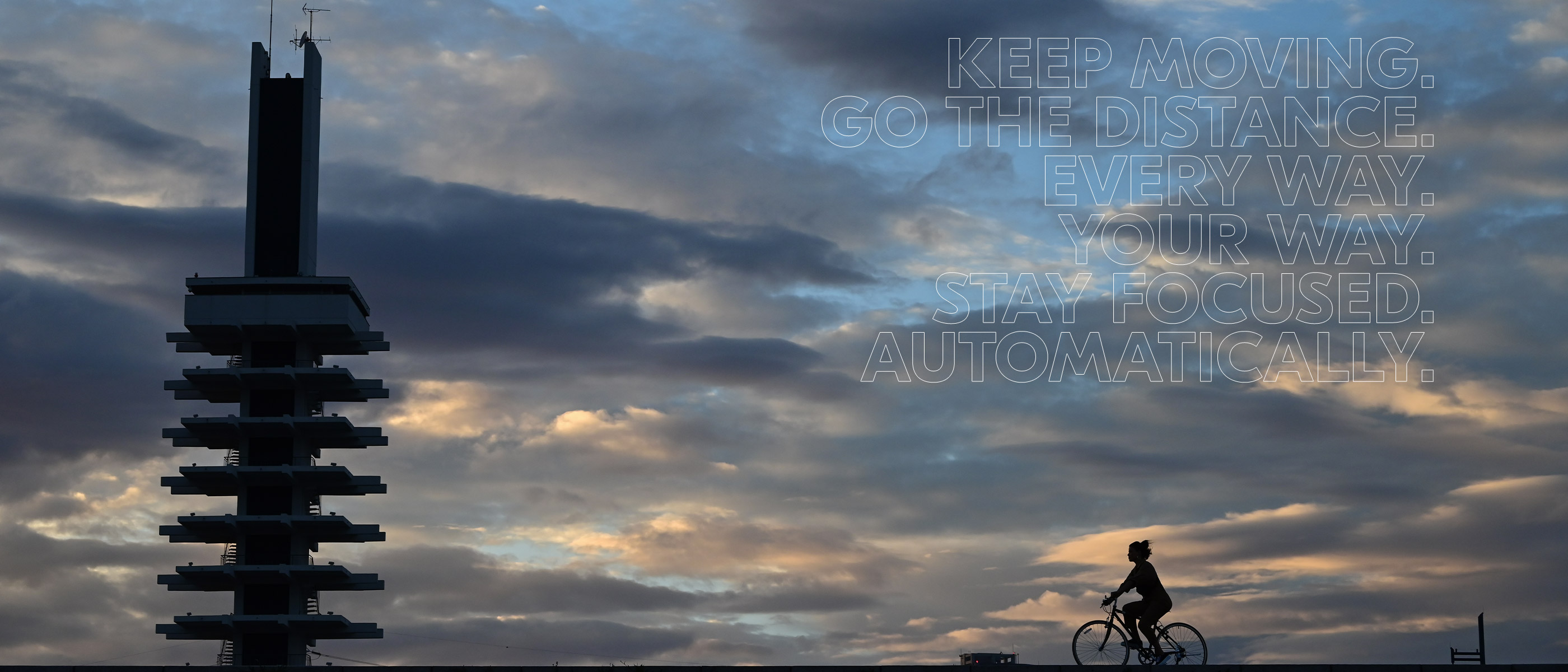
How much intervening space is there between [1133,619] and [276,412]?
254 ft

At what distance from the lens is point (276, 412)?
105m

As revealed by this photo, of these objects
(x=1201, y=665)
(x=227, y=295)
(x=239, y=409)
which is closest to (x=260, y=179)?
(x=227, y=295)

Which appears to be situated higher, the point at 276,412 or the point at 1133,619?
the point at 276,412

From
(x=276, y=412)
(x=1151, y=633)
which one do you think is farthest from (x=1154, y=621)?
(x=276, y=412)

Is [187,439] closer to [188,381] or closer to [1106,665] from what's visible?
[188,381]

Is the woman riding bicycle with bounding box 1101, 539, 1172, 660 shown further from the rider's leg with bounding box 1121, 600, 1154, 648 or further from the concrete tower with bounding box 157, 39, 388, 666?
the concrete tower with bounding box 157, 39, 388, 666

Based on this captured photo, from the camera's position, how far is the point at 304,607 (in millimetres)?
101188

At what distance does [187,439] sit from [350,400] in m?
10.4

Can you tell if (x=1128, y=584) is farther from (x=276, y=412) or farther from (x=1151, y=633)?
(x=276, y=412)

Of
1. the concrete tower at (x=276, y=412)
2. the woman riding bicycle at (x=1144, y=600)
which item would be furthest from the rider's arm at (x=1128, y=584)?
the concrete tower at (x=276, y=412)

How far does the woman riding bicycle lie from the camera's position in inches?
1505

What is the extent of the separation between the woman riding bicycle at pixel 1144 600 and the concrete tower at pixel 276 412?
70.9 meters

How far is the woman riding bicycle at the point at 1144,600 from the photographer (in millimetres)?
38219

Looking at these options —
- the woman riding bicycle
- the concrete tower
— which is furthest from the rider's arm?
the concrete tower
